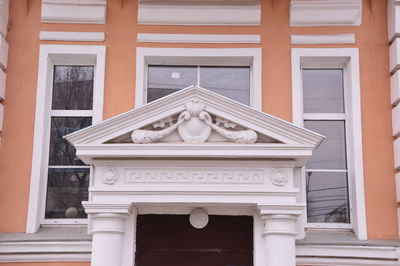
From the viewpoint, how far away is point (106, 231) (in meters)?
6.90

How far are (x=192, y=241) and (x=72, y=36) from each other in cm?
298

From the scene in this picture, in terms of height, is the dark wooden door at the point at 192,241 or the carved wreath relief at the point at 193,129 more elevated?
the carved wreath relief at the point at 193,129

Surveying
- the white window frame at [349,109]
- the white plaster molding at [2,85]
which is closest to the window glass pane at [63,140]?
the white plaster molding at [2,85]

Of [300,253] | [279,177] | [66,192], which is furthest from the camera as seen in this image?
[66,192]

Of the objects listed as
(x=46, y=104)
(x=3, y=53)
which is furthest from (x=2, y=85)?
(x=46, y=104)

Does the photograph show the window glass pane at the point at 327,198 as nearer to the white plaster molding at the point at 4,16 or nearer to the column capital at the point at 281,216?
the column capital at the point at 281,216

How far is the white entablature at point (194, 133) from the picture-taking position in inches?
270

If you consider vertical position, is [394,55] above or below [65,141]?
above

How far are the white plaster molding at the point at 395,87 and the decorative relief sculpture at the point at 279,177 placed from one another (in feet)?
6.04

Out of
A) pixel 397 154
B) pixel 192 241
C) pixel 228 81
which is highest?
pixel 228 81

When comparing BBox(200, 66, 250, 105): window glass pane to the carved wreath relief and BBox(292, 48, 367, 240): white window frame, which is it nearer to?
BBox(292, 48, 367, 240): white window frame

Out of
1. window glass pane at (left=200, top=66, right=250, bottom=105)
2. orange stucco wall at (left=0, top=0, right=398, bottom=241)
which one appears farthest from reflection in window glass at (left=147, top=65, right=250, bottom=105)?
orange stucco wall at (left=0, top=0, right=398, bottom=241)

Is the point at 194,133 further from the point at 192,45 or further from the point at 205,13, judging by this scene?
the point at 205,13

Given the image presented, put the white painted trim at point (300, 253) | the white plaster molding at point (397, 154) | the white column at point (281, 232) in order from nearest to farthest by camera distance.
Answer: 1. the white column at point (281, 232)
2. the white painted trim at point (300, 253)
3. the white plaster molding at point (397, 154)
